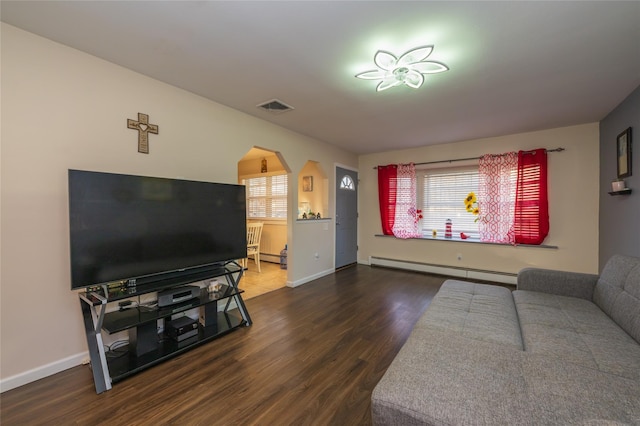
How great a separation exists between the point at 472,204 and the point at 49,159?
5.42 metres

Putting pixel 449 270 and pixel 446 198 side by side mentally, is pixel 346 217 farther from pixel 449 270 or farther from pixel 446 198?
pixel 449 270

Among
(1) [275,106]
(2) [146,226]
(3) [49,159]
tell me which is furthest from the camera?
(1) [275,106]

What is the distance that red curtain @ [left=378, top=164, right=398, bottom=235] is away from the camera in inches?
206

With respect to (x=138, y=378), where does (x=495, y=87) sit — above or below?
above

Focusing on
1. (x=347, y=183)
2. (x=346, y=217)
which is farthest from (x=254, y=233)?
(x=347, y=183)

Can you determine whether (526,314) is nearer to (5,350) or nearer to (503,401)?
(503,401)

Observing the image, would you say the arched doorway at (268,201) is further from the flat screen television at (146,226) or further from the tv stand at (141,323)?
the flat screen television at (146,226)

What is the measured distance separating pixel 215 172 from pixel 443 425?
2.88 meters

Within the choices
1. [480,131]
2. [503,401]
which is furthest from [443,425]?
[480,131]

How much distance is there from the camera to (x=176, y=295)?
2.32 metres

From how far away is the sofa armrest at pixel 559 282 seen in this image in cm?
226

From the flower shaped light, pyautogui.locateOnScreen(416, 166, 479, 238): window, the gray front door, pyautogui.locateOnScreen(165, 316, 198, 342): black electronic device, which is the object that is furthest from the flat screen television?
pyautogui.locateOnScreen(416, 166, 479, 238): window

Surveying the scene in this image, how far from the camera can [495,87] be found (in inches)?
102

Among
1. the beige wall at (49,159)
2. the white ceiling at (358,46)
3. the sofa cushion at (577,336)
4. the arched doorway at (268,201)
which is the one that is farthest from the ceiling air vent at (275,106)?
the sofa cushion at (577,336)
